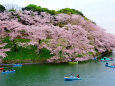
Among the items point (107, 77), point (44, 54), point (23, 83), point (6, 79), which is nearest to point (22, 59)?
point (44, 54)

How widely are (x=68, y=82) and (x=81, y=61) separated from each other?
20.6m

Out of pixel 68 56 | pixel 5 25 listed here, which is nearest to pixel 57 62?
pixel 68 56

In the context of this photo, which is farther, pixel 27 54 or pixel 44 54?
pixel 44 54

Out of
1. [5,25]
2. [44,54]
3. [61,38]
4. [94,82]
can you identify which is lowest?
[94,82]

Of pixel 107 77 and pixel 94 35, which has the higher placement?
pixel 94 35

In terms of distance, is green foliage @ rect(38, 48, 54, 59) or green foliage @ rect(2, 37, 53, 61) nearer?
green foliage @ rect(2, 37, 53, 61)

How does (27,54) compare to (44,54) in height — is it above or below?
above

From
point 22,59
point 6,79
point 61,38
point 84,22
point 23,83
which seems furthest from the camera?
point 84,22

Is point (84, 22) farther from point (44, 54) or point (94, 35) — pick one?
point (44, 54)

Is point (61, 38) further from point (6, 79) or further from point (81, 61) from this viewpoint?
point (6, 79)

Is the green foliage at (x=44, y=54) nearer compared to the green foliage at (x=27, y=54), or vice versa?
the green foliage at (x=27, y=54)

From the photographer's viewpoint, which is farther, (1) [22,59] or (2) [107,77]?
(1) [22,59]

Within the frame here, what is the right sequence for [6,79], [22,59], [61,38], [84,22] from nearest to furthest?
1. [6,79]
2. [22,59]
3. [61,38]
4. [84,22]

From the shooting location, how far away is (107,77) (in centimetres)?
2905
